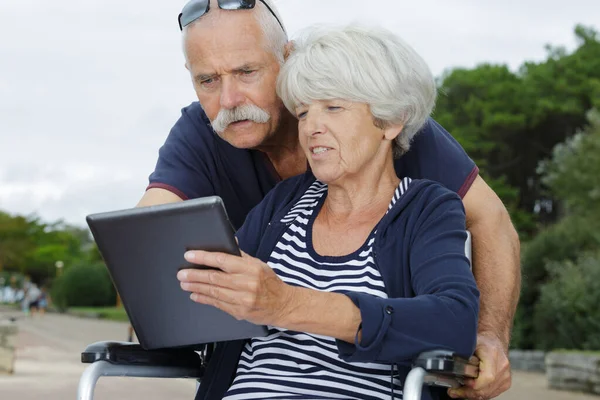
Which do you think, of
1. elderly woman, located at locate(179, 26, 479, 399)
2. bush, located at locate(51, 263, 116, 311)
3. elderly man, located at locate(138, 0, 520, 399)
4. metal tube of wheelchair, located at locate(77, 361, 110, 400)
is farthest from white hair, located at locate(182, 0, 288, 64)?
bush, located at locate(51, 263, 116, 311)

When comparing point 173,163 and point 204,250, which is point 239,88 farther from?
point 204,250

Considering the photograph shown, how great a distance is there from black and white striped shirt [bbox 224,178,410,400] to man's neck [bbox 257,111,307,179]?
1.78 ft

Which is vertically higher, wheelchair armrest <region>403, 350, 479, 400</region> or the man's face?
the man's face

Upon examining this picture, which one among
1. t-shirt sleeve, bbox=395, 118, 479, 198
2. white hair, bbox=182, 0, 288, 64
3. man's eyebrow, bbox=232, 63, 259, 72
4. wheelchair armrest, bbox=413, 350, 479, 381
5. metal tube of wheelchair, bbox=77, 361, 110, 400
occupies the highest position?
white hair, bbox=182, 0, 288, 64

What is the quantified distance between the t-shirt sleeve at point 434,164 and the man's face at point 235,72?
1.27 feet

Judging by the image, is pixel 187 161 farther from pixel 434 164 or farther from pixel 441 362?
pixel 441 362

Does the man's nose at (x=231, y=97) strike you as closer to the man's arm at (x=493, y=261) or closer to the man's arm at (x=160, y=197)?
the man's arm at (x=160, y=197)

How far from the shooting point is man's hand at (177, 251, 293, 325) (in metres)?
1.86

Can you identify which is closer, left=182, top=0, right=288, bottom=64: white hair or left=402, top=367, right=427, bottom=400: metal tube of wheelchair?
left=402, top=367, right=427, bottom=400: metal tube of wheelchair

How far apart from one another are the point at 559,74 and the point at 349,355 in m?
30.3

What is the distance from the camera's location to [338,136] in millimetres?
2338

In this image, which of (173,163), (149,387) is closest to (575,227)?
(149,387)

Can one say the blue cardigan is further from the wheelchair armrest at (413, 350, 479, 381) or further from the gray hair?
the gray hair

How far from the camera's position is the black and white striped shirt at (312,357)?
2.20m
